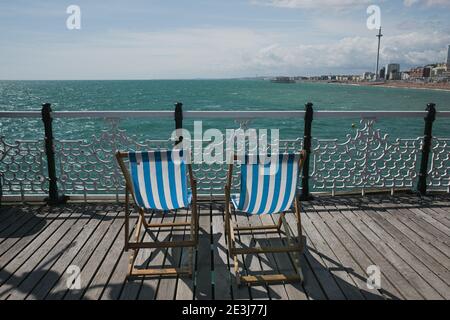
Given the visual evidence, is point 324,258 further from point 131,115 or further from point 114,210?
point 131,115

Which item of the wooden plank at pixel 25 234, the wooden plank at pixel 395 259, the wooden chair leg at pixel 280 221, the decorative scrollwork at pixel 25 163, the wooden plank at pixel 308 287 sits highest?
the decorative scrollwork at pixel 25 163

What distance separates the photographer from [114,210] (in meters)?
4.59

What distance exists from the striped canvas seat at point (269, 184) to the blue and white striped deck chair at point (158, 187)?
48 cm

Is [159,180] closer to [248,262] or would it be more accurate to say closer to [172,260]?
[172,260]

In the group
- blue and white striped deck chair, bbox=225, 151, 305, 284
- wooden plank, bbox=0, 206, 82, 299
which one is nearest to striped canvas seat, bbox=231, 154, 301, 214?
blue and white striped deck chair, bbox=225, 151, 305, 284

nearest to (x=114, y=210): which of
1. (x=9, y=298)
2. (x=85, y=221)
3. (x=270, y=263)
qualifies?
(x=85, y=221)

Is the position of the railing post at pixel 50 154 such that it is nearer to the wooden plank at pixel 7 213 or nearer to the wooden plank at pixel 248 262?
the wooden plank at pixel 7 213

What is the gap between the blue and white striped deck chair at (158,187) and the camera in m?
3.12

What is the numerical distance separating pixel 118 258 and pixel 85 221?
1116 mm

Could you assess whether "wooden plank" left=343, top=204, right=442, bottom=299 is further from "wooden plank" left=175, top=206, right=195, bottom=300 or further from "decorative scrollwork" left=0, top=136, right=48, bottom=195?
"decorative scrollwork" left=0, top=136, right=48, bottom=195

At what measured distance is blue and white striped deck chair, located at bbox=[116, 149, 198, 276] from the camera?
10.3 ft

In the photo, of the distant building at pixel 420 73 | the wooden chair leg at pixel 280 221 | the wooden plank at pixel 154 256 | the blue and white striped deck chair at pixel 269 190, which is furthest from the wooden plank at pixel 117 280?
the distant building at pixel 420 73

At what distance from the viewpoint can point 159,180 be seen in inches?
130

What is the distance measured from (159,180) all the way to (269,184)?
1015 mm
